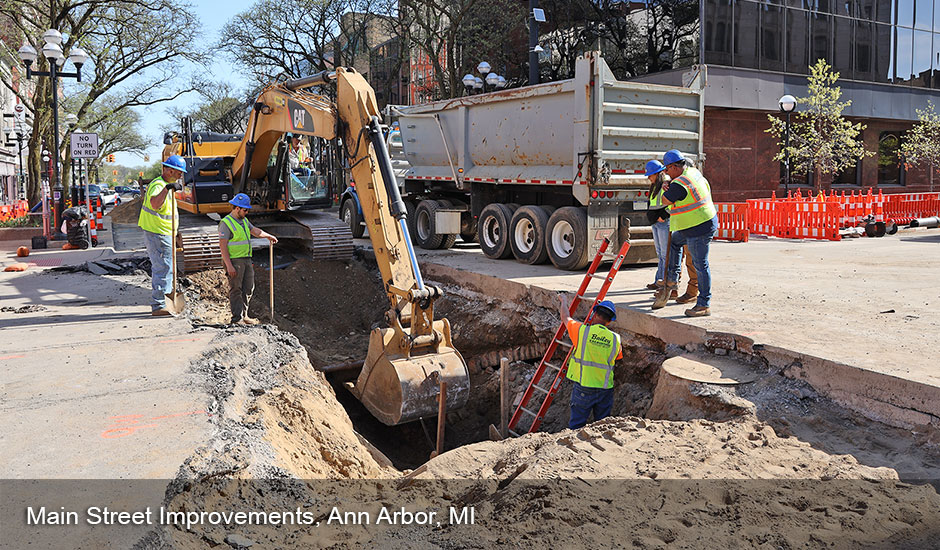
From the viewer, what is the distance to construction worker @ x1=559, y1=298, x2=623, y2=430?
6.38m

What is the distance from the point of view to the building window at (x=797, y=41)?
25.5 m

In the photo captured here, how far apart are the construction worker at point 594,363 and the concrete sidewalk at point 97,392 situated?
323 cm

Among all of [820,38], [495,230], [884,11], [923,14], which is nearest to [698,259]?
[495,230]

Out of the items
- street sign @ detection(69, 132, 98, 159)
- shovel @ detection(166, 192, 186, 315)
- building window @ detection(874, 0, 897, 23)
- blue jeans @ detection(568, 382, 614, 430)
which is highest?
building window @ detection(874, 0, 897, 23)

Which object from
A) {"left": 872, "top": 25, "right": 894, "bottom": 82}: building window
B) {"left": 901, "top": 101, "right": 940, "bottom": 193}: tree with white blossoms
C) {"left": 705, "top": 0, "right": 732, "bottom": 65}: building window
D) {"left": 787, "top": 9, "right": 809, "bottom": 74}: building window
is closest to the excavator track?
{"left": 705, "top": 0, "right": 732, "bottom": 65}: building window

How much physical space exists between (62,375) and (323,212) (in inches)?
294

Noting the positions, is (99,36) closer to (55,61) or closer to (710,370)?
(55,61)

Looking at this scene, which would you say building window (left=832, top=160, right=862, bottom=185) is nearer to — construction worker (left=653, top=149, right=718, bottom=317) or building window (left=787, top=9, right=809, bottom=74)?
building window (left=787, top=9, right=809, bottom=74)

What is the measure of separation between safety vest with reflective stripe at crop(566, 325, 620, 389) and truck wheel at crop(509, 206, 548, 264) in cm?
558

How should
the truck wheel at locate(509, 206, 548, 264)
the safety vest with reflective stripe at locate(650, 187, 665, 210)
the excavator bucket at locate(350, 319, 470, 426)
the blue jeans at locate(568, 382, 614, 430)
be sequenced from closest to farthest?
1. the blue jeans at locate(568, 382, 614, 430)
2. the excavator bucket at locate(350, 319, 470, 426)
3. the safety vest with reflective stripe at locate(650, 187, 665, 210)
4. the truck wheel at locate(509, 206, 548, 264)

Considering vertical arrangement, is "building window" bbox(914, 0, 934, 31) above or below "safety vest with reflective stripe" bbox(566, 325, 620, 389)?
above

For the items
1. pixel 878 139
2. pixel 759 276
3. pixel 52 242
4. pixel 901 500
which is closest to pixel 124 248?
pixel 52 242

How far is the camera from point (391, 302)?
23.9ft

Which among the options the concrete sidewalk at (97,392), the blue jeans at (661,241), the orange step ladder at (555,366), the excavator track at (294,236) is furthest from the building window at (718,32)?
the concrete sidewalk at (97,392)
